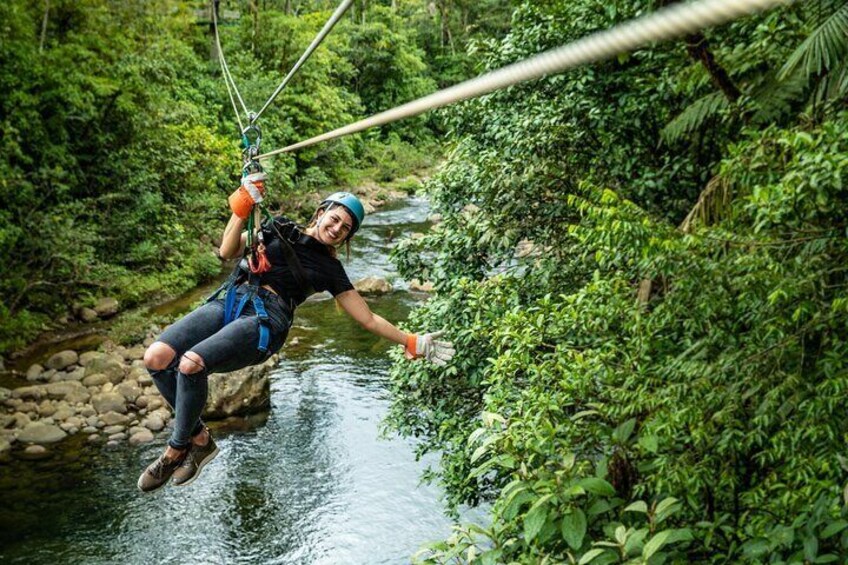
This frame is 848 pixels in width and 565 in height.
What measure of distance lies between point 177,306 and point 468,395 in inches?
376

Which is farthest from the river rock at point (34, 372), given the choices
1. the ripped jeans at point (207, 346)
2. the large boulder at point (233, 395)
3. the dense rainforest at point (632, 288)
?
the ripped jeans at point (207, 346)

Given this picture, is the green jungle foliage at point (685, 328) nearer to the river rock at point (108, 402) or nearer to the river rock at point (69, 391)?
the river rock at point (108, 402)

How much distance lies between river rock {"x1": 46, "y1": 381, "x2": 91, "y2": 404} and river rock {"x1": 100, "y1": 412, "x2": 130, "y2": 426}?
629 mm

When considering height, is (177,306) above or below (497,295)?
below

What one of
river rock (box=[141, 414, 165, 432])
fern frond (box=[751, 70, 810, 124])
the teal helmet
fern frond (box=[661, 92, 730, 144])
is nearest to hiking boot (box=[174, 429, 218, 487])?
the teal helmet

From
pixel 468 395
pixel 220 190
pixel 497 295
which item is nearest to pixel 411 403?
pixel 468 395

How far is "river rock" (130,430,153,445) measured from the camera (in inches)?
403

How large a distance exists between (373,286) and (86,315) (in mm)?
5493

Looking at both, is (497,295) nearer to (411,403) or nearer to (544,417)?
(411,403)

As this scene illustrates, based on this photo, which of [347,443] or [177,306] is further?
[177,306]

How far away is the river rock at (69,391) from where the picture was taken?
1106 centimetres

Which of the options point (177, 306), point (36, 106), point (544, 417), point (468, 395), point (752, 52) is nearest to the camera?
point (544, 417)

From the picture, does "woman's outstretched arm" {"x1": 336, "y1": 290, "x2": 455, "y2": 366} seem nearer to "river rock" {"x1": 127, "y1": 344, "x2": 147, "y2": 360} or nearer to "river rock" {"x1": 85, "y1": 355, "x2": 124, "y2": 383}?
"river rock" {"x1": 85, "y1": 355, "x2": 124, "y2": 383}

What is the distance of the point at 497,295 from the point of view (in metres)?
6.00
